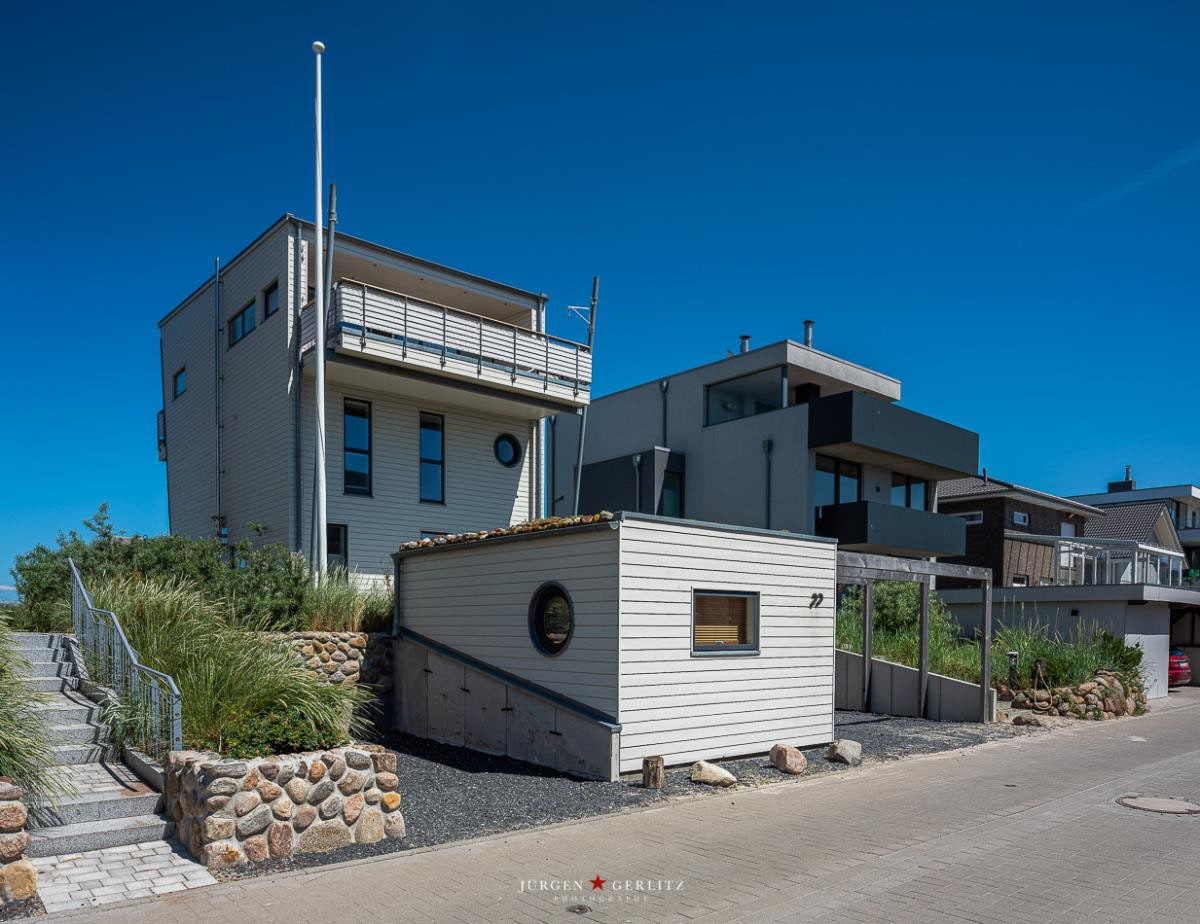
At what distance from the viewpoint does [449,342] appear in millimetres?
18047

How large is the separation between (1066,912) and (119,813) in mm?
6803

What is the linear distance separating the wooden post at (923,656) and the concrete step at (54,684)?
12797 millimetres

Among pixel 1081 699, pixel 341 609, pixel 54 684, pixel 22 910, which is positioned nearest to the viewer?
pixel 22 910

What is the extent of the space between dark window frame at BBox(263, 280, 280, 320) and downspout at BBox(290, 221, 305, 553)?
2.26 feet

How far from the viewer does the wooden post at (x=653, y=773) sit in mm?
9320

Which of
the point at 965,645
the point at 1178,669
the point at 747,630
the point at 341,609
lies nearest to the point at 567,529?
the point at 747,630

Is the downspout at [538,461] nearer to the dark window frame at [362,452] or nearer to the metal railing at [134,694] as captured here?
the dark window frame at [362,452]

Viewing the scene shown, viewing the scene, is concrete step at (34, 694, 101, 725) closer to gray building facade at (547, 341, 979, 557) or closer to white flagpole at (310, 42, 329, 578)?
white flagpole at (310, 42, 329, 578)

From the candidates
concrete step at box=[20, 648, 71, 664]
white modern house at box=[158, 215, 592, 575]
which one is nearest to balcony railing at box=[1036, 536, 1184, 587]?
white modern house at box=[158, 215, 592, 575]

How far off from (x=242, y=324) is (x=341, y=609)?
30.1 feet

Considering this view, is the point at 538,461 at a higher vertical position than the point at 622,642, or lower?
higher

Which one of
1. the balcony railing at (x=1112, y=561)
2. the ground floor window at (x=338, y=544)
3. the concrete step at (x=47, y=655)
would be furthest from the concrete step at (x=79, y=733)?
the balcony railing at (x=1112, y=561)

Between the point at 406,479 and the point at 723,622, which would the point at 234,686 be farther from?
the point at 406,479

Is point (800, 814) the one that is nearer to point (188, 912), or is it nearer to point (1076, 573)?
point (188, 912)
